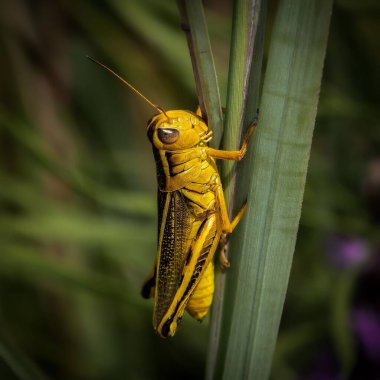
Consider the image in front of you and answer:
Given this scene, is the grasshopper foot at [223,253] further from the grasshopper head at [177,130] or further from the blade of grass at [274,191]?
the grasshopper head at [177,130]

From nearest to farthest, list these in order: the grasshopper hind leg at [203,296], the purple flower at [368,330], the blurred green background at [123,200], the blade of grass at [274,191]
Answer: the blade of grass at [274,191], the grasshopper hind leg at [203,296], the purple flower at [368,330], the blurred green background at [123,200]

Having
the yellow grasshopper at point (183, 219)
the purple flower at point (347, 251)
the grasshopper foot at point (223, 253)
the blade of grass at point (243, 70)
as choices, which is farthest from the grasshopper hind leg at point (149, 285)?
the purple flower at point (347, 251)

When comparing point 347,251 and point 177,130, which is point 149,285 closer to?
point 177,130

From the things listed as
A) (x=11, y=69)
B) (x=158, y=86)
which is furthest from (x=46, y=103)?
(x=158, y=86)

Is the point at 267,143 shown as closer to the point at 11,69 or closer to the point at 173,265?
the point at 173,265

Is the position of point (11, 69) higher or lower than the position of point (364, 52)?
lower
